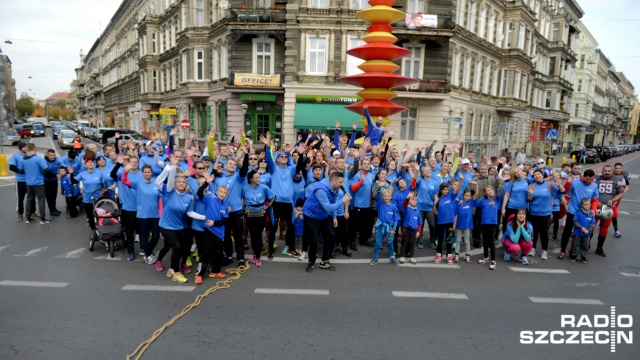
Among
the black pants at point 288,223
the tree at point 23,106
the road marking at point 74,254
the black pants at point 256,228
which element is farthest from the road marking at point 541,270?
the tree at point 23,106

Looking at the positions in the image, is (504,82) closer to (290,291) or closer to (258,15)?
(258,15)

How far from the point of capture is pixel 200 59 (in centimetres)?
2833

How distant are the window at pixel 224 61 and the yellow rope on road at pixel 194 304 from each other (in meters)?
21.2

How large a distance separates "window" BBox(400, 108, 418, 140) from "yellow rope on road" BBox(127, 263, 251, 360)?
742 inches

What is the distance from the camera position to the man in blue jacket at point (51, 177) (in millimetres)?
9945

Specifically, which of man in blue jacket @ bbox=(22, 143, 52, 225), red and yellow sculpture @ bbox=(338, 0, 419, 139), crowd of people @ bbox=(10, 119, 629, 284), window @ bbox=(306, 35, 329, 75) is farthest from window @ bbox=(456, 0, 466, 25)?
man in blue jacket @ bbox=(22, 143, 52, 225)

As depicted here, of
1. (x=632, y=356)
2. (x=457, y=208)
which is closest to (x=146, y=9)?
(x=457, y=208)

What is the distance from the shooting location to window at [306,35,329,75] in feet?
75.2

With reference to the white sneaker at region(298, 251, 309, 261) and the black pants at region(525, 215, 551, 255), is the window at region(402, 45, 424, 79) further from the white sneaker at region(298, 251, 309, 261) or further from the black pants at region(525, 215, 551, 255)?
the white sneaker at region(298, 251, 309, 261)

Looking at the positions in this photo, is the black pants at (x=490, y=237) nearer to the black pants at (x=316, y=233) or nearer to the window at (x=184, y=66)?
the black pants at (x=316, y=233)

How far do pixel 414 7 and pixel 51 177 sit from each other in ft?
65.5

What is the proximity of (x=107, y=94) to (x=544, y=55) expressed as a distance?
66604mm

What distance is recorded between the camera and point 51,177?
1009 cm

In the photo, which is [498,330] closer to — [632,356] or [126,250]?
[632,356]
